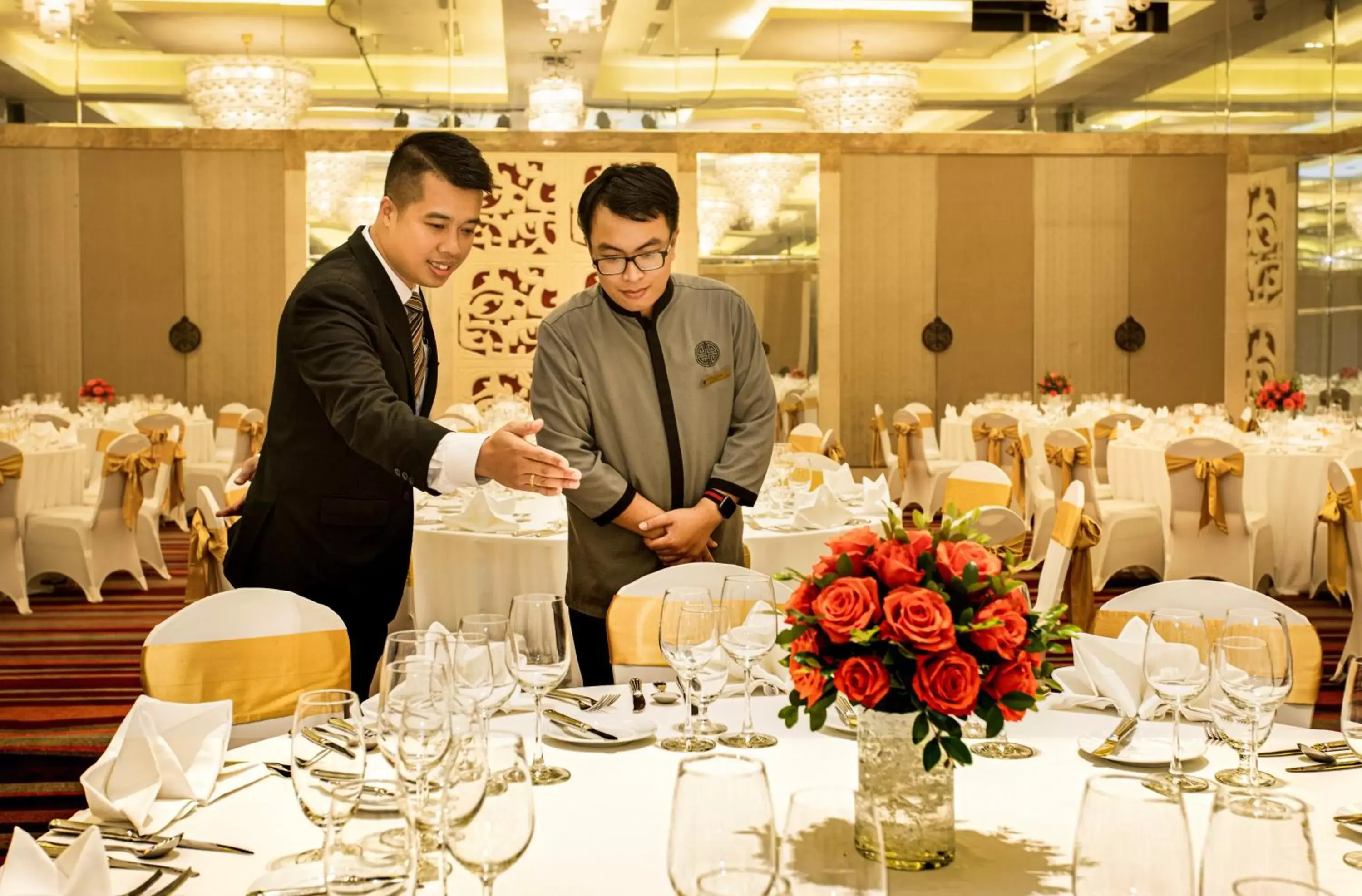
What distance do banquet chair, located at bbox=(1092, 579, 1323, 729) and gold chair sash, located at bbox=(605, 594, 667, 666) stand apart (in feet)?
3.00

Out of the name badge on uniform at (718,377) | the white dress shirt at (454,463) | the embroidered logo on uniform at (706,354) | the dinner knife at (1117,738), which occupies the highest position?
the embroidered logo on uniform at (706,354)

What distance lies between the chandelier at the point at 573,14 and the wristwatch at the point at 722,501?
795cm

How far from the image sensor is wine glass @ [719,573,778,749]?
191 cm

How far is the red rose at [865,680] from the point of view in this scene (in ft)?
4.78

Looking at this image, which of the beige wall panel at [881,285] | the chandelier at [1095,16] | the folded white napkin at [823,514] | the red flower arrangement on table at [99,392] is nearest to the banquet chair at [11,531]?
the red flower arrangement on table at [99,392]

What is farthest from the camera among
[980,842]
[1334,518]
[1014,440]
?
[1014,440]

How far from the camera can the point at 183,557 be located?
360 inches

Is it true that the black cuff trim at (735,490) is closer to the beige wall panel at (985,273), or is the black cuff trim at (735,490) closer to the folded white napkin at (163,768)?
the folded white napkin at (163,768)

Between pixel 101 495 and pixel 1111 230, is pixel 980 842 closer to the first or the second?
pixel 101 495

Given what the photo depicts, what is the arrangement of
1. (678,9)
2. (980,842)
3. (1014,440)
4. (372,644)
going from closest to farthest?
(980,842) → (372,644) → (1014,440) → (678,9)

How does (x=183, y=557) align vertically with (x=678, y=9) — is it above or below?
below

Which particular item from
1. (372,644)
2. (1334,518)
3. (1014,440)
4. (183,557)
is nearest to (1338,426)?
(1014,440)

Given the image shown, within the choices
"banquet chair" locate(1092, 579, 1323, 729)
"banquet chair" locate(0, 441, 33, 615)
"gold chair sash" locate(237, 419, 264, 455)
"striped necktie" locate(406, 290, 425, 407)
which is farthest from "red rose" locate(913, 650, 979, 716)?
"gold chair sash" locate(237, 419, 264, 455)

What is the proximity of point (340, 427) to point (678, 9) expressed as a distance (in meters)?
11.3
